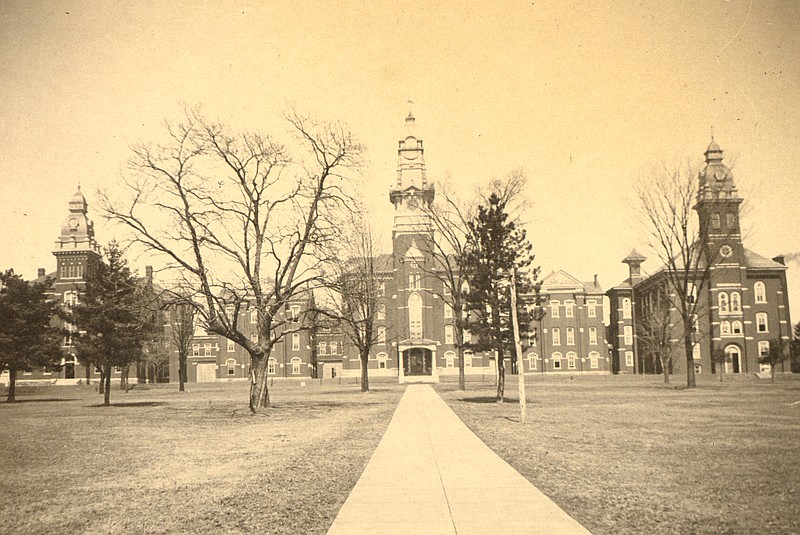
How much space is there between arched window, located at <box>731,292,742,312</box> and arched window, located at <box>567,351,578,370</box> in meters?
20.0

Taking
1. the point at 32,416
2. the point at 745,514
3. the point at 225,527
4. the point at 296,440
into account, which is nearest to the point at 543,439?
the point at 296,440

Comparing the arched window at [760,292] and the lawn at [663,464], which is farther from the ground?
the arched window at [760,292]

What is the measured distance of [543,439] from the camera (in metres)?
16.4

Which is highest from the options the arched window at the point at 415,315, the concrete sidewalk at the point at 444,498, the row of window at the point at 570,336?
the arched window at the point at 415,315

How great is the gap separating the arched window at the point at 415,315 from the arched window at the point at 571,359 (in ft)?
66.7

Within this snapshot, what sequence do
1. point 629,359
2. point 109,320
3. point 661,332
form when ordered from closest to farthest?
point 109,320, point 661,332, point 629,359

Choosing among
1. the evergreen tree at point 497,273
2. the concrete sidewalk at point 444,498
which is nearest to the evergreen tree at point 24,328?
the evergreen tree at point 497,273

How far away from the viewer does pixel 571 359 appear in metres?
81.9

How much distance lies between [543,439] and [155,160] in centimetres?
1761

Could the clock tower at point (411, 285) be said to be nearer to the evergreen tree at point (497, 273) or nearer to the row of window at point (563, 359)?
the row of window at point (563, 359)

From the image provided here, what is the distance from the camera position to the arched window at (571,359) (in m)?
81.8

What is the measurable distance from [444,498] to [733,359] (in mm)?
68894

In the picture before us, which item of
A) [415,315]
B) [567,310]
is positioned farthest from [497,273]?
[567,310]

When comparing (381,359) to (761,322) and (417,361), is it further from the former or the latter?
(761,322)
